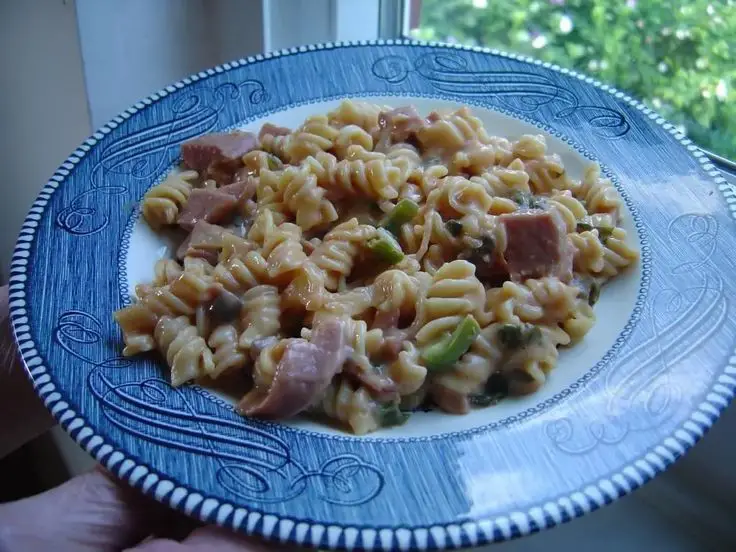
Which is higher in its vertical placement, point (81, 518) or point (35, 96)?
point (35, 96)

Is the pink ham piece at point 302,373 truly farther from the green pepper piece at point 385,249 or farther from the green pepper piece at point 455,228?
the green pepper piece at point 455,228

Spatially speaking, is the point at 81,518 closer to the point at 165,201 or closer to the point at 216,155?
the point at 165,201

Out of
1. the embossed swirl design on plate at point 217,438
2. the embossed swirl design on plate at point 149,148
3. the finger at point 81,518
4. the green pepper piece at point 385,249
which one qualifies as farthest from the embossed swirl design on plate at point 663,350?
the embossed swirl design on plate at point 149,148

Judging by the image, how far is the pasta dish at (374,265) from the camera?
166 cm

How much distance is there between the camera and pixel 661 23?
2396mm

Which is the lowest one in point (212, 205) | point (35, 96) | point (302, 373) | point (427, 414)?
point (427, 414)

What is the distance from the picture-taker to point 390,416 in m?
1.63

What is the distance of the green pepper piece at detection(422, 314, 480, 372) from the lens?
1.67 m

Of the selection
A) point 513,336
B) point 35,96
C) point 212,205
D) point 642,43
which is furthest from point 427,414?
point 35,96

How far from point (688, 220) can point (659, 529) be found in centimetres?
99

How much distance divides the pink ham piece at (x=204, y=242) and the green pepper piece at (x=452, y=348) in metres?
0.59

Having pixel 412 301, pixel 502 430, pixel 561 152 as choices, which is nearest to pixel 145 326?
pixel 412 301

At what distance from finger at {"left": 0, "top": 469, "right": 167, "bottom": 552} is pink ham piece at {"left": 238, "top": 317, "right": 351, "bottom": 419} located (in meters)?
0.31

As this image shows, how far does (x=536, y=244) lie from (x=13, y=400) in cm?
135
